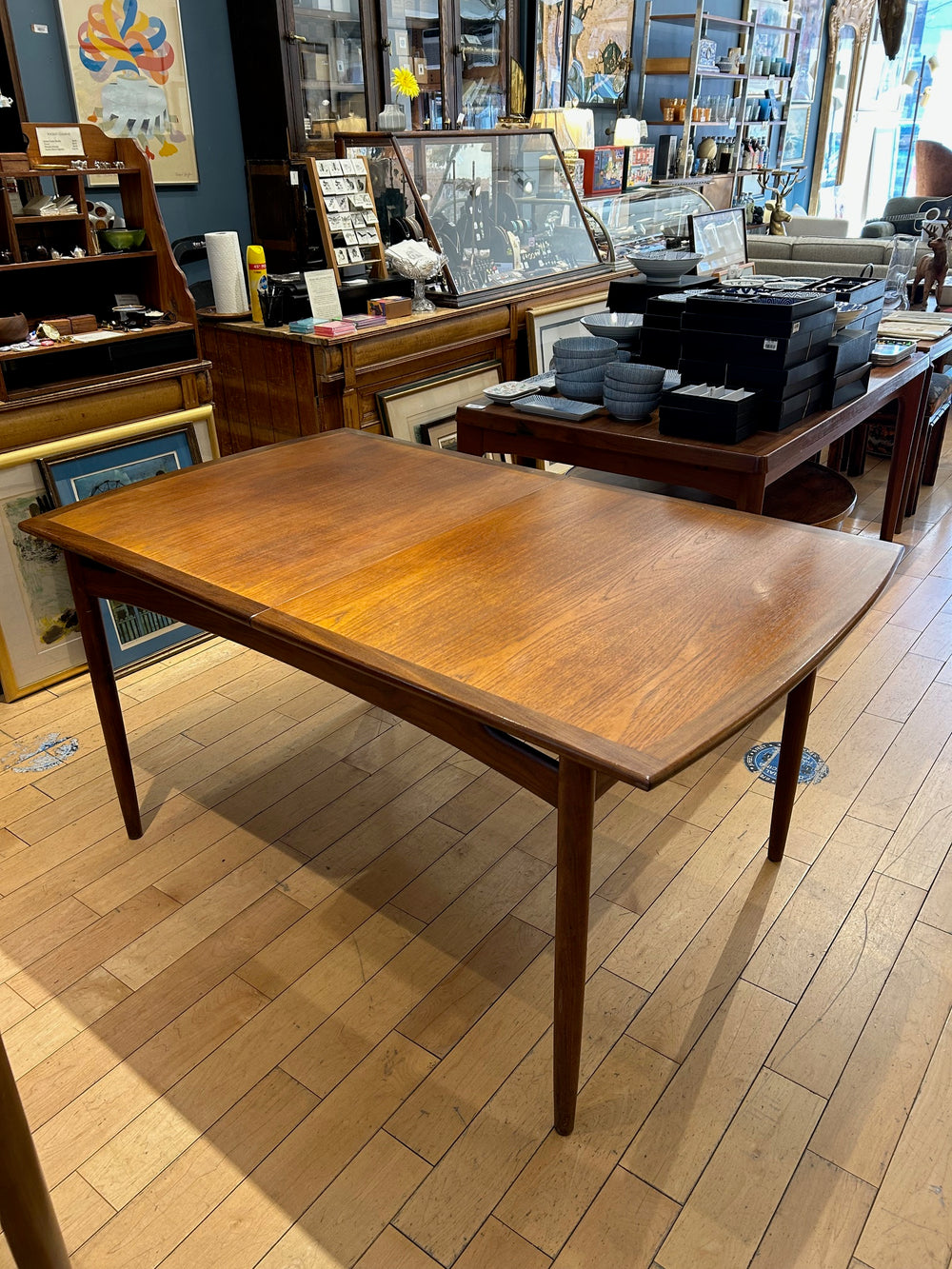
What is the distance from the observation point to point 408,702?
1.46 metres

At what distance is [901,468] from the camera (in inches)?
136

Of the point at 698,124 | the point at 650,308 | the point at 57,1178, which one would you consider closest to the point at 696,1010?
the point at 57,1178

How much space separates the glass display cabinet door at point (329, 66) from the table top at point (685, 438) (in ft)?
7.44

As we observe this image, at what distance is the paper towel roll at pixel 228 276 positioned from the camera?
341cm

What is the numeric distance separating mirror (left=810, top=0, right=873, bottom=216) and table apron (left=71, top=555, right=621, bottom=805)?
33.5 feet

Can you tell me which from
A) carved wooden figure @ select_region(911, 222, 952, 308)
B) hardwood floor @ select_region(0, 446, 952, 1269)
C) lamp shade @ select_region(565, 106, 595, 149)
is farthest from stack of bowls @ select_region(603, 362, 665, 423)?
lamp shade @ select_region(565, 106, 595, 149)

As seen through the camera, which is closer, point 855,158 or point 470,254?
point 470,254

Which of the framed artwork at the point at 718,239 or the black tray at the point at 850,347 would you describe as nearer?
the black tray at the point at 850,347

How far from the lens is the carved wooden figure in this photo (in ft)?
13.7

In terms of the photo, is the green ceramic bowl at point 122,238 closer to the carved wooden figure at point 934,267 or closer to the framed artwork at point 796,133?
the carved wooden figure at point 934,267

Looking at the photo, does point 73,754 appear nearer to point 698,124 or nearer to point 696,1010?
point 696,1010

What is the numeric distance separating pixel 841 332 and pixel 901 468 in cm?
86

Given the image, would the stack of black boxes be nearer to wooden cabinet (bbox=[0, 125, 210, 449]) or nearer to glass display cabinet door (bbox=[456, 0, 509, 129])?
wooden cabinet (bbox=[0, 125, 210, 449])

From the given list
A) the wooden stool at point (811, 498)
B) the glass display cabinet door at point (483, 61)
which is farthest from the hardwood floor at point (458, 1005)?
the glass display cabinet door at point (483, 61)
